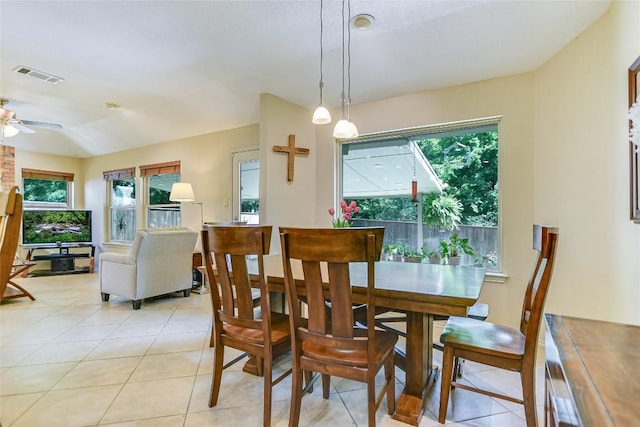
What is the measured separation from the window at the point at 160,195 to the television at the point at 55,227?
4.76 ft

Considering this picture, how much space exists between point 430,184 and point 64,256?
257 inches

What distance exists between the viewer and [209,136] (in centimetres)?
496

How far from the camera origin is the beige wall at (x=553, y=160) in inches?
75.6

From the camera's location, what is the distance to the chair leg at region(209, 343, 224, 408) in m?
1.71

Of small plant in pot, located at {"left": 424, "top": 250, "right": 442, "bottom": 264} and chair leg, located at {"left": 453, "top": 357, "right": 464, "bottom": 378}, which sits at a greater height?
small plant in pot, located at {"left": 424, "top": 250, "right": 442, "bottom": 264}

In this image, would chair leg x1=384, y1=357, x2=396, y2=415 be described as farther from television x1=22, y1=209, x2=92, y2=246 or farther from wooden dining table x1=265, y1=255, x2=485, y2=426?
Answer: television x1=22, y1=209, x2=92, y2=246

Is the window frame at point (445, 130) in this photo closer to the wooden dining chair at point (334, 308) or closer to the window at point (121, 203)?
the wooden dining chair at point (334, 308)

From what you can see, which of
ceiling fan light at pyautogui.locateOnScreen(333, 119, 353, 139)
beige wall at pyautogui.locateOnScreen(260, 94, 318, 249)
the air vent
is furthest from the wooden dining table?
the air vent

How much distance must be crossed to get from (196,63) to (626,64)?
3.36m

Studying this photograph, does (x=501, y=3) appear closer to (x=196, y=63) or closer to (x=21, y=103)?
(x=196, y=63)

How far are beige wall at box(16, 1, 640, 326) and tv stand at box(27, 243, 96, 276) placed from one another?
14.0ft

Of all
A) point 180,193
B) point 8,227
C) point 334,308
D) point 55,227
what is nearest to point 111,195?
point 55,227

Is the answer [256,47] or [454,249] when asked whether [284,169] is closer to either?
[256,47]

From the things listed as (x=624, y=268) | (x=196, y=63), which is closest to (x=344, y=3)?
(x=196, y=63)
